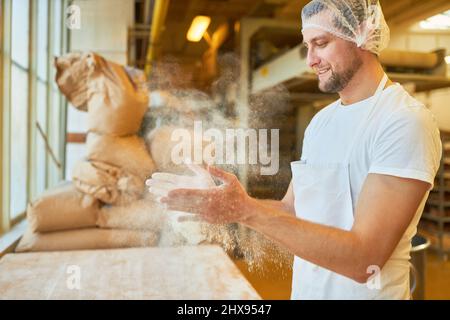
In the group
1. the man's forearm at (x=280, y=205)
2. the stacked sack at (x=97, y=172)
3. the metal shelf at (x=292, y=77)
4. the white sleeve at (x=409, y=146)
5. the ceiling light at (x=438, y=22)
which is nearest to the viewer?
the white sleeve at (x=409, y=146)

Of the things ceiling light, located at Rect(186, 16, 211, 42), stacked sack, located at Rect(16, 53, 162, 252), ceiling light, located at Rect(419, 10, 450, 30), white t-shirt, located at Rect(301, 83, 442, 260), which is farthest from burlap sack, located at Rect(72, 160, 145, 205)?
ceiling light, located at Rect(419, 10, 450, 30)

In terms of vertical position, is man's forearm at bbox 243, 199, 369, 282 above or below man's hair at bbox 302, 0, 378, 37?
below

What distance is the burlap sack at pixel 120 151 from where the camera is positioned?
1.36 metres

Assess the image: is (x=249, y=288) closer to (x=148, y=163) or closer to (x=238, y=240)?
Answer: (x=238, y=240)

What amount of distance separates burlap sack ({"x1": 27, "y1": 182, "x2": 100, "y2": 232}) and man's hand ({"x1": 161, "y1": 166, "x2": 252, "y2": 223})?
0.85 metres

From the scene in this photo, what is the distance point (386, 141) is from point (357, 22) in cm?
24

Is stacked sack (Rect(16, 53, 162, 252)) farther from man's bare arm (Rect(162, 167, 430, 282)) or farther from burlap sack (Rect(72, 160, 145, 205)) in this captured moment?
man's bare arm (Rect(162, 167, 430, 282))

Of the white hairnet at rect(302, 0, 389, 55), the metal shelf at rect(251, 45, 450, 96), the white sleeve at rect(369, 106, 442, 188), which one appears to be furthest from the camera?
the metal shelf at rect(251, 45, 450, 96)

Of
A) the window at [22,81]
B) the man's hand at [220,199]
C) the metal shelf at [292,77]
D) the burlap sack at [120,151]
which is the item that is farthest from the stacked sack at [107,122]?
the man's hand at [220,199]

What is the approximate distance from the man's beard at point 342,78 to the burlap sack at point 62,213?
39.1 inches

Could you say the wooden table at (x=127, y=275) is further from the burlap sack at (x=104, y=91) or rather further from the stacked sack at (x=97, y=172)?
the burlap sack at (x=104, y=91)

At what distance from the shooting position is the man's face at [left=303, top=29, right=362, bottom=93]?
76cm

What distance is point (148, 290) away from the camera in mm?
1104

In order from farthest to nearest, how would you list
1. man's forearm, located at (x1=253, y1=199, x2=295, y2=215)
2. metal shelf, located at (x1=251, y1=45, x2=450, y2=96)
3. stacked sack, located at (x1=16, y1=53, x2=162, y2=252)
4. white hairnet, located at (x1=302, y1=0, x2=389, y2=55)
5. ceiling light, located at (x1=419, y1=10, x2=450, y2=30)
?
stacked sack, located at (x1=16, y1=53, x2=162, y2=252), ceiling light, located at (x1=419, y1=10, x2=450, y2=30), metal shelf, located at (x1=251, y1=45, x2=450, y2=96), man's forearm, located at (x1=253, y1=199, x2=295, y2=215), white hairnet, located at (x1=302, y1=0, x2=389, y2=55)
